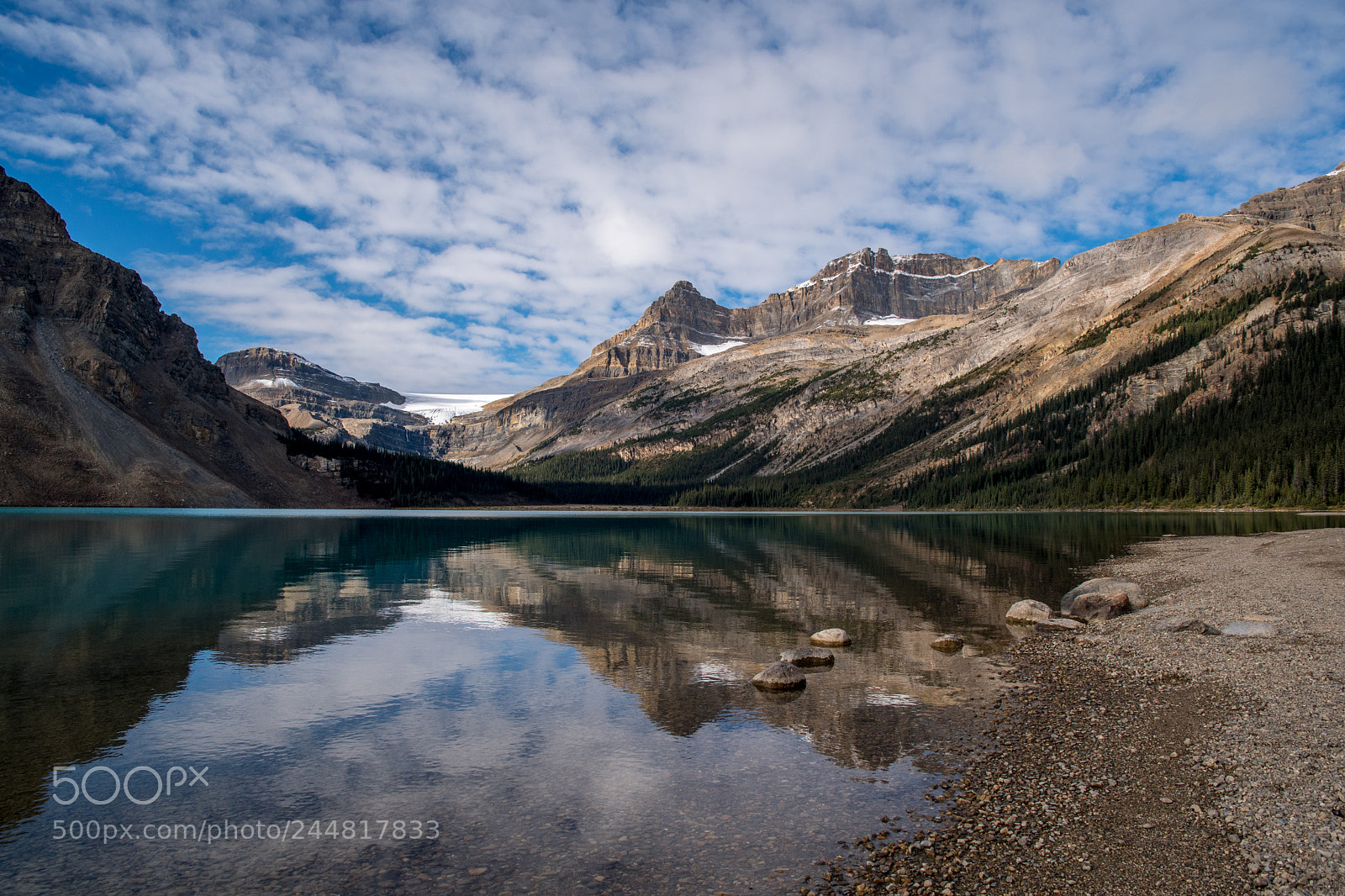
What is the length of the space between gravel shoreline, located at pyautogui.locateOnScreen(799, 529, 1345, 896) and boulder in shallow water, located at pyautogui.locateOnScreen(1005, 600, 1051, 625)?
471 cm

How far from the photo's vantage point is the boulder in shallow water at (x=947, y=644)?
23866 mm

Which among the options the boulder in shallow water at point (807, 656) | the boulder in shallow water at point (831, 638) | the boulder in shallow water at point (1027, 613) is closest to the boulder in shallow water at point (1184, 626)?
the boulder in shallow water at point (1027, 613)

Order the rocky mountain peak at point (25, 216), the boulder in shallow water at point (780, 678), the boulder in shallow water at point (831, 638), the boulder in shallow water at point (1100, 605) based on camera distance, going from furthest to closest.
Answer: the rocky mountain peak at point (25, 216) → the boulder in shallow water at point (1100, 605) → the boulder in shallow water at point (831, 638) → the boulder in shallow water at point (780, 678)

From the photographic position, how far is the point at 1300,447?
106812 millimetres

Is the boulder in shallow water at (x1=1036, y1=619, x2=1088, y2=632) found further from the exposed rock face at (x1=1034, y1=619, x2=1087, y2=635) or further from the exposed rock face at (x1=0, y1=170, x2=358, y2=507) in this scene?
the exposed rock face at (x1=0, y1=170, x2=358, y2=507)

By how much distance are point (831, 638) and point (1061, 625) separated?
373 inches

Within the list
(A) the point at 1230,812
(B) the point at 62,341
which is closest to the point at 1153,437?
(A) the point at 1230,812

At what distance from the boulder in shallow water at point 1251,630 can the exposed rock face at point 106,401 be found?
147757mm

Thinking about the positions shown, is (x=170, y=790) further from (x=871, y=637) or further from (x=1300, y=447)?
(x=1300, y=447)

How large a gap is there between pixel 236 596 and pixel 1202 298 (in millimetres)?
215715

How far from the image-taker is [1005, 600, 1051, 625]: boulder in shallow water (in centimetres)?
2817

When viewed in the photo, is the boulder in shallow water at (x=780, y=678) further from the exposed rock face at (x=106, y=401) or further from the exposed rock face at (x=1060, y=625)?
the exposed rock face at (x=106, y=401)

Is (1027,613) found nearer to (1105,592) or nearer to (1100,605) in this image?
(1100,605)

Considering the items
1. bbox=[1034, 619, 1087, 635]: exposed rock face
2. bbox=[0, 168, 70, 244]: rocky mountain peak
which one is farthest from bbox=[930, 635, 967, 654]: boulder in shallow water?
bbox=[0, 168, 70, 244]: rocky mountain peak
